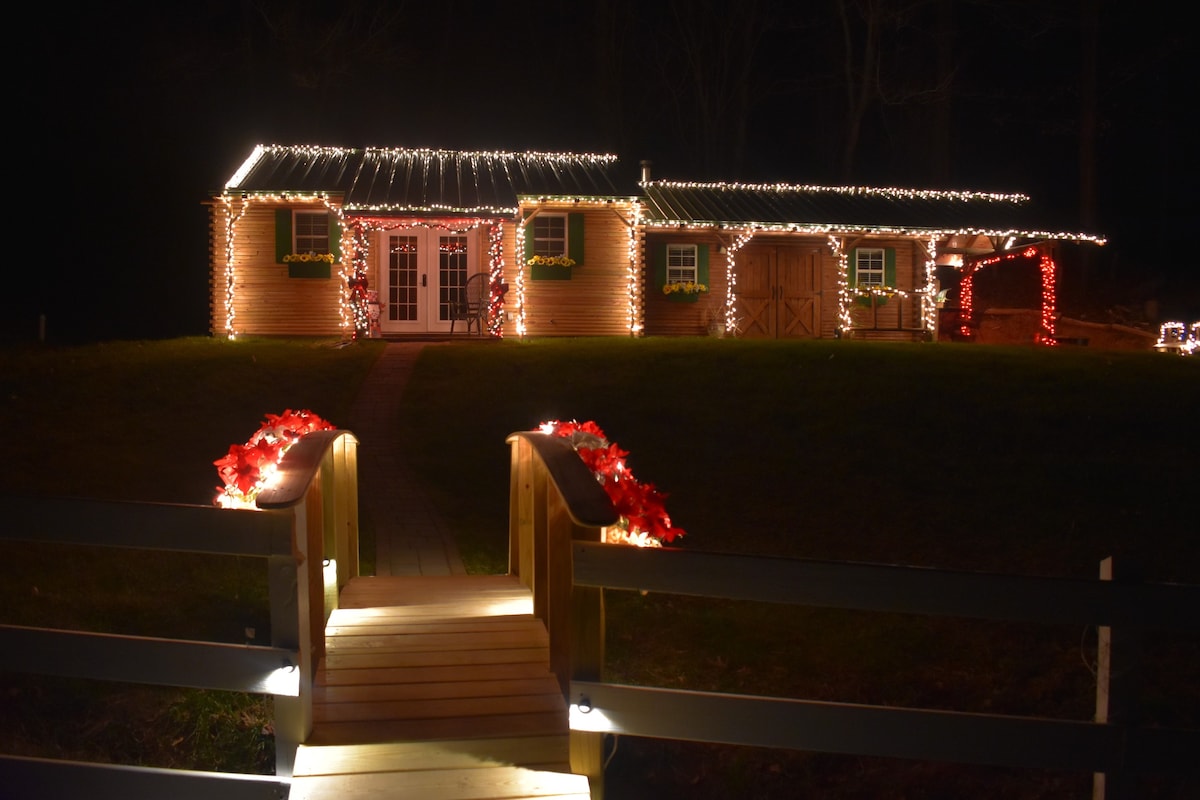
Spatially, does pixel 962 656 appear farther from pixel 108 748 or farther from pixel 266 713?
pixel 108 748

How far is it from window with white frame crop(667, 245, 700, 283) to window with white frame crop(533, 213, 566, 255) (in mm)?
2368

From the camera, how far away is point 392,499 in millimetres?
9664

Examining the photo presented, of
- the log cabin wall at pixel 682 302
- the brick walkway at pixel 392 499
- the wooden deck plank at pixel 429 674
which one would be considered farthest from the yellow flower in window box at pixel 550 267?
the wooden deck plank at pixel 429 674

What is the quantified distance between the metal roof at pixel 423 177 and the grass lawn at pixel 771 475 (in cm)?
310

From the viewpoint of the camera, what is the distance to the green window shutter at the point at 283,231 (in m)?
19.4

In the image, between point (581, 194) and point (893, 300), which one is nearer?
point (581, 194)

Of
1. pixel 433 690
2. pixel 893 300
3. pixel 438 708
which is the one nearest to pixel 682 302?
pixel 893 300

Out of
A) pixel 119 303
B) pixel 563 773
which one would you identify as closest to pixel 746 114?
pixel 119 303

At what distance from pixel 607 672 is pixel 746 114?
1199 inches

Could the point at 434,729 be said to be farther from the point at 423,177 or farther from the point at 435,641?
the point at 423,177

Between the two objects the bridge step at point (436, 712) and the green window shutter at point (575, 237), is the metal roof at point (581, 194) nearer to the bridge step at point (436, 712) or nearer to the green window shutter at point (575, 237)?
the green window shutter at point (575, 237)

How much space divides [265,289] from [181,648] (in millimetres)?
16833

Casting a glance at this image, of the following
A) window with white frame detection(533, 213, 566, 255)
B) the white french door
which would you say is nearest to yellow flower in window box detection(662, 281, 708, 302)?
window with white frame detection(533, 213, 566, 255)

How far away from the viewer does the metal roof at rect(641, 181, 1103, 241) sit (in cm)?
2047
